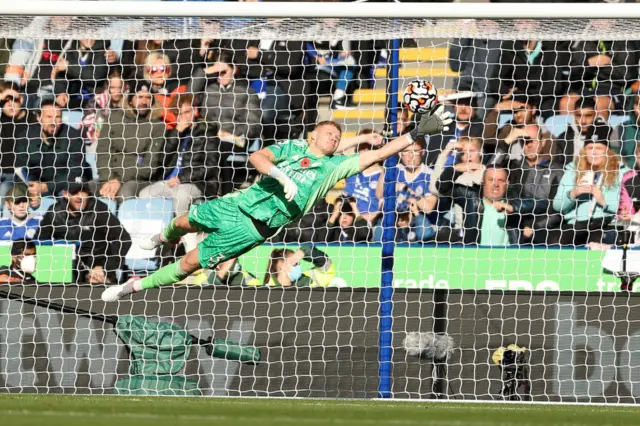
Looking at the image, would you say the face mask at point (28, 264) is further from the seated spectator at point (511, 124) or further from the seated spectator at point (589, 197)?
the seated spectator at point (589, 197)

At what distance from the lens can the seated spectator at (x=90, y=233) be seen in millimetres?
6039

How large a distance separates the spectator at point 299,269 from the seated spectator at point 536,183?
1344mm

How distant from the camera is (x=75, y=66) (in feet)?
21.4

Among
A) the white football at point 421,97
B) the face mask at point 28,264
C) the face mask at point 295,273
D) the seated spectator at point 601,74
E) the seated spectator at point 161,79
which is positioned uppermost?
the seated spectator at point 601,74

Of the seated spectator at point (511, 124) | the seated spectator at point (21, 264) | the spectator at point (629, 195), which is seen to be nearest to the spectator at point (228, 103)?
the seated spectator at point (21, 264)

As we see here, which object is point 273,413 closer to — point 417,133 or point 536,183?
point 417,133

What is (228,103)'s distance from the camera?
6352 mm

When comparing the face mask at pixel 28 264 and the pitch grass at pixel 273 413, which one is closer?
the pitch grass at pixel 273 413

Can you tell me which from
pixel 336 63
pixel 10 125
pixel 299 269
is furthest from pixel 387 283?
pixel 10 125

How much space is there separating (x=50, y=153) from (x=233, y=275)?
163 centimetres

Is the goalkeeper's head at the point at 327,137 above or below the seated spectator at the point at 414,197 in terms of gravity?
above

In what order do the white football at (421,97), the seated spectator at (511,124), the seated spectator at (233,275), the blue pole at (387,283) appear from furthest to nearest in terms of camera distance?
the seated spectator at (511,124) < the seated spectator at (233,275) < the blue pole at (387,283) < the white football at (421,97)

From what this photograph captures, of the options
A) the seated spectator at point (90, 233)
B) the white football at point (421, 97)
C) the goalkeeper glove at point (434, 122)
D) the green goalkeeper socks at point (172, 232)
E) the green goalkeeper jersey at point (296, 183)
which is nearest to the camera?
the goalkeeper glove at point (434, 122)

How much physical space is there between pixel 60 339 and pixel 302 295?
5.17 ft
